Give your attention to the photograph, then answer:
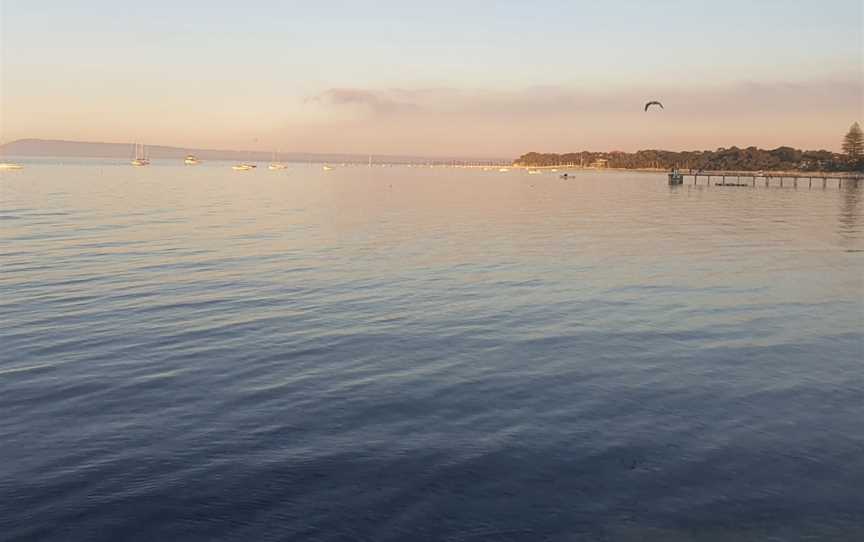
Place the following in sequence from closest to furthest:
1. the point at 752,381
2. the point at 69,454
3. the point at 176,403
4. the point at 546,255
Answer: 1. the point at 69,454
2. the point at 176,403
3. the point at 752,381
4. the point at 546,255

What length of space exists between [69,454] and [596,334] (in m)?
17.7

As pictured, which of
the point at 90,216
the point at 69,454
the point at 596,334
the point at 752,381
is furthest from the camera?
the point at 90,216

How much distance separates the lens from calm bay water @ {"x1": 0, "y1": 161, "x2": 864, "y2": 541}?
12820 mm

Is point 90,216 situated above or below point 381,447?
above

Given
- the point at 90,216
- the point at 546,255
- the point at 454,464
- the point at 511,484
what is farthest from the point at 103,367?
the point at 90,216

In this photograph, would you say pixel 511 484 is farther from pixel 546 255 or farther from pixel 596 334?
pixel 546 255

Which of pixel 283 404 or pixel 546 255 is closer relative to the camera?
pixel 283 404

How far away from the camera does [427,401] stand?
60.9 ft

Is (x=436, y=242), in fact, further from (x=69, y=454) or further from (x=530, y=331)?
(x=69, y=454)

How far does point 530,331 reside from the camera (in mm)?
26250

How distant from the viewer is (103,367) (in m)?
21.1

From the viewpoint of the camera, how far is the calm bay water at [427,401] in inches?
505

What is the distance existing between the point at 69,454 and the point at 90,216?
6521 cm

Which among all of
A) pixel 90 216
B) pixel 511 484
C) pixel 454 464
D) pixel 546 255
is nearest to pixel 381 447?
pixel 454 464
